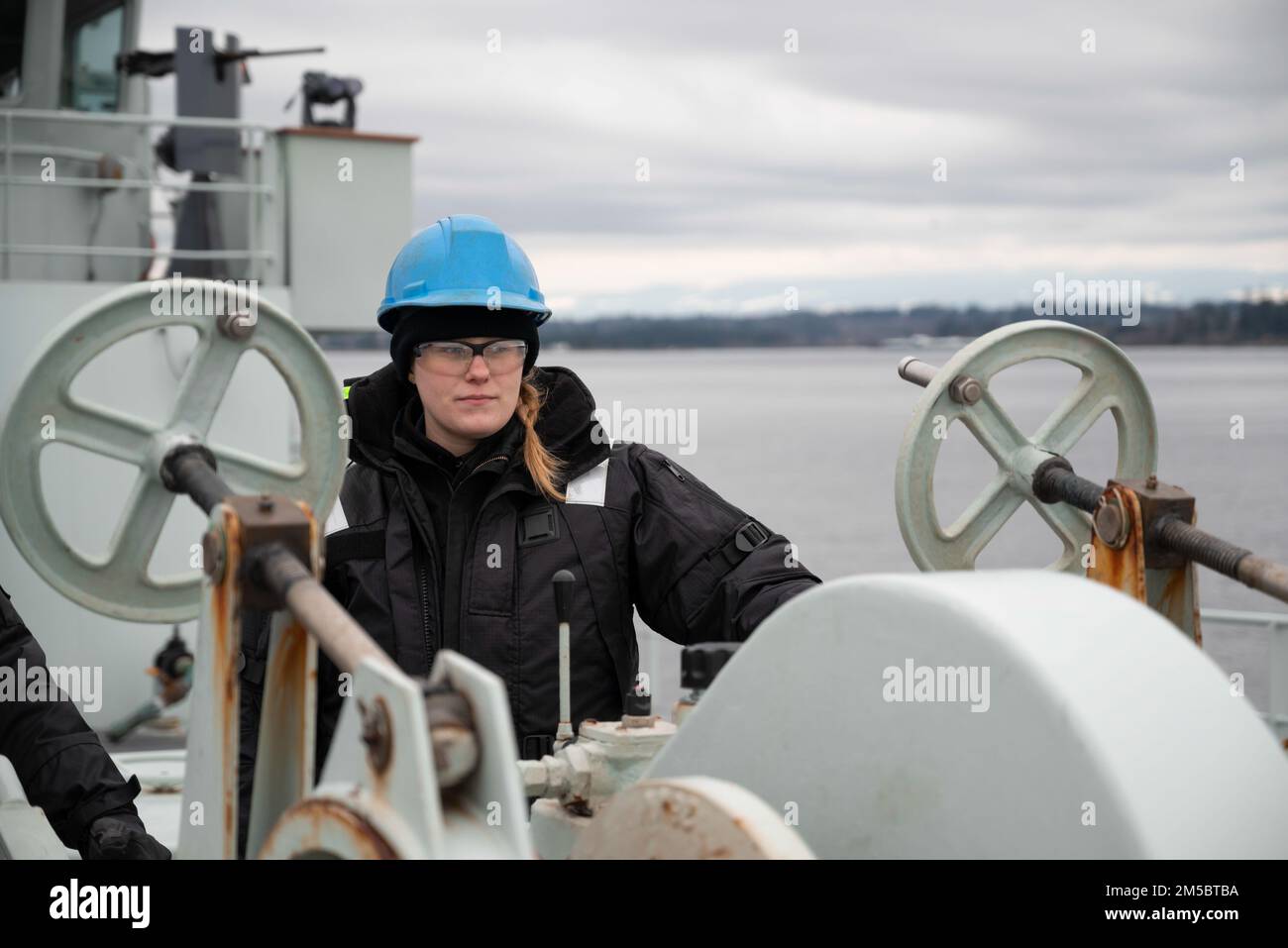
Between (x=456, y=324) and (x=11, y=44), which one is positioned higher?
(x=11, y=44)

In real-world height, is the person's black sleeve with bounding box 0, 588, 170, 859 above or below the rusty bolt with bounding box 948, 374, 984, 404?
below

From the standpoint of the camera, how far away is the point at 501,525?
274cm

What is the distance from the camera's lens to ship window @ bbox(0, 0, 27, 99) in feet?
29.6

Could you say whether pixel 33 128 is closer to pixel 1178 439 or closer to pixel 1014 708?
pixel 1014 708

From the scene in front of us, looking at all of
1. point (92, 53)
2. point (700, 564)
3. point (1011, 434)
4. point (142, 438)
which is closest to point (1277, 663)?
point (1011, 434)

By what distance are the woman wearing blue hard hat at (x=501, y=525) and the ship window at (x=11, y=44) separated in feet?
23.9

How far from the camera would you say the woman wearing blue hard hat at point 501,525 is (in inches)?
105

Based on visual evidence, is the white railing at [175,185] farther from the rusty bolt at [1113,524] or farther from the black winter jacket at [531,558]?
the rusty bolt at [1113,524]

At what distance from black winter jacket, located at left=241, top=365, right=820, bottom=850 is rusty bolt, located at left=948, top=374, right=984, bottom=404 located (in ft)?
1.30

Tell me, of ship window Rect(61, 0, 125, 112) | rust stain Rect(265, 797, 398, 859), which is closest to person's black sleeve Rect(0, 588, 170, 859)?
rust stain Rect(265, 797, 398, 859)

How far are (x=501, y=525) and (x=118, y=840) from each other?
2.82ft

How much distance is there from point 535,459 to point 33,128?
25.3ft

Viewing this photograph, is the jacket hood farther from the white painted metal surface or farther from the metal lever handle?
the white painted metal surface

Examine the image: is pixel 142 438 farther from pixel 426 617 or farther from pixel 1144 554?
pixel 1144 554
